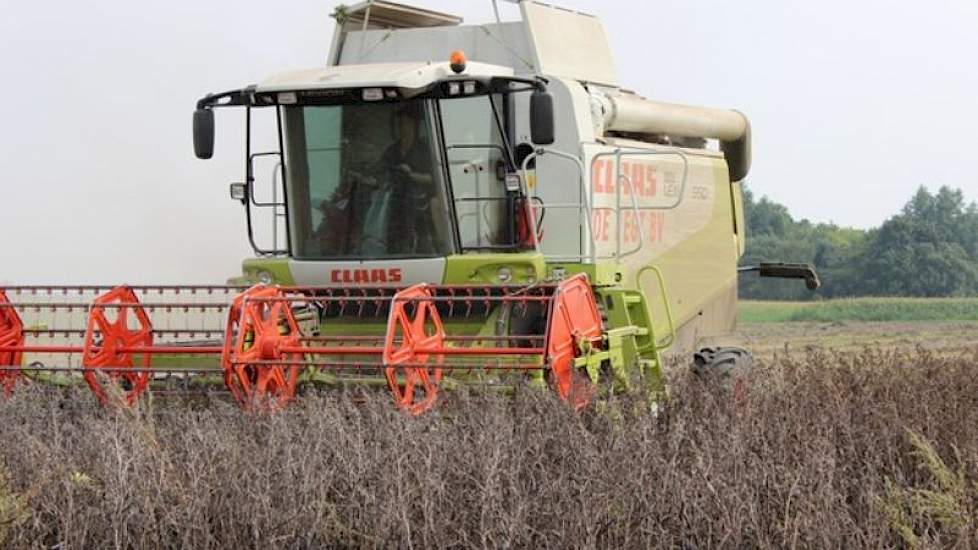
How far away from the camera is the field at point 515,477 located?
389 cm

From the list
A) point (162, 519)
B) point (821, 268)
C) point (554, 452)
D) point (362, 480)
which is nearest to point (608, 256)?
point (554, 452)

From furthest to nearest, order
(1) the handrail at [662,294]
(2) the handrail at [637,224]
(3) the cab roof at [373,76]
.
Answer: (1) the handrail at [662,294]
(2) the handrail at [637,224]
(3) the cab roof at [373,76]

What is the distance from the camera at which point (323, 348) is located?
6.50 meters

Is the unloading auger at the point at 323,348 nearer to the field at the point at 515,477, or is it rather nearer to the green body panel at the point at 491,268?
the green body panel at the point at 491,268

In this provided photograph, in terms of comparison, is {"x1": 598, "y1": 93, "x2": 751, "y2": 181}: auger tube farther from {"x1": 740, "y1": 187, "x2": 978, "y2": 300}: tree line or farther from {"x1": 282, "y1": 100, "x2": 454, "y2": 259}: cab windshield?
{"x1": 740, "y1": 187, "x2": 978, "y2": 300}: tree line

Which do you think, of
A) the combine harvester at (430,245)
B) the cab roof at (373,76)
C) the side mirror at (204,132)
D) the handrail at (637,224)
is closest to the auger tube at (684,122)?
the combine harvester at (430,245)

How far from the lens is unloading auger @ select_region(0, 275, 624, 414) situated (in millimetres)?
6242

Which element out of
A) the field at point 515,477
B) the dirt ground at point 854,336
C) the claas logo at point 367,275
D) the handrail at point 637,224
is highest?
the handrail at point 637,224

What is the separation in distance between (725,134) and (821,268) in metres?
39.5

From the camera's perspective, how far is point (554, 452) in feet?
16.1

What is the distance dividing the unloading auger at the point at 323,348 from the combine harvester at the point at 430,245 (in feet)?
0.05

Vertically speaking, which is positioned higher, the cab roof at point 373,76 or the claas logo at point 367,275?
the cab roof at point 373,76

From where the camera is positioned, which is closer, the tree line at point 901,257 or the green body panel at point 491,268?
the green body panel at point 491,268

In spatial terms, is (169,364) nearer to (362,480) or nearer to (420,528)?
(362,480)
